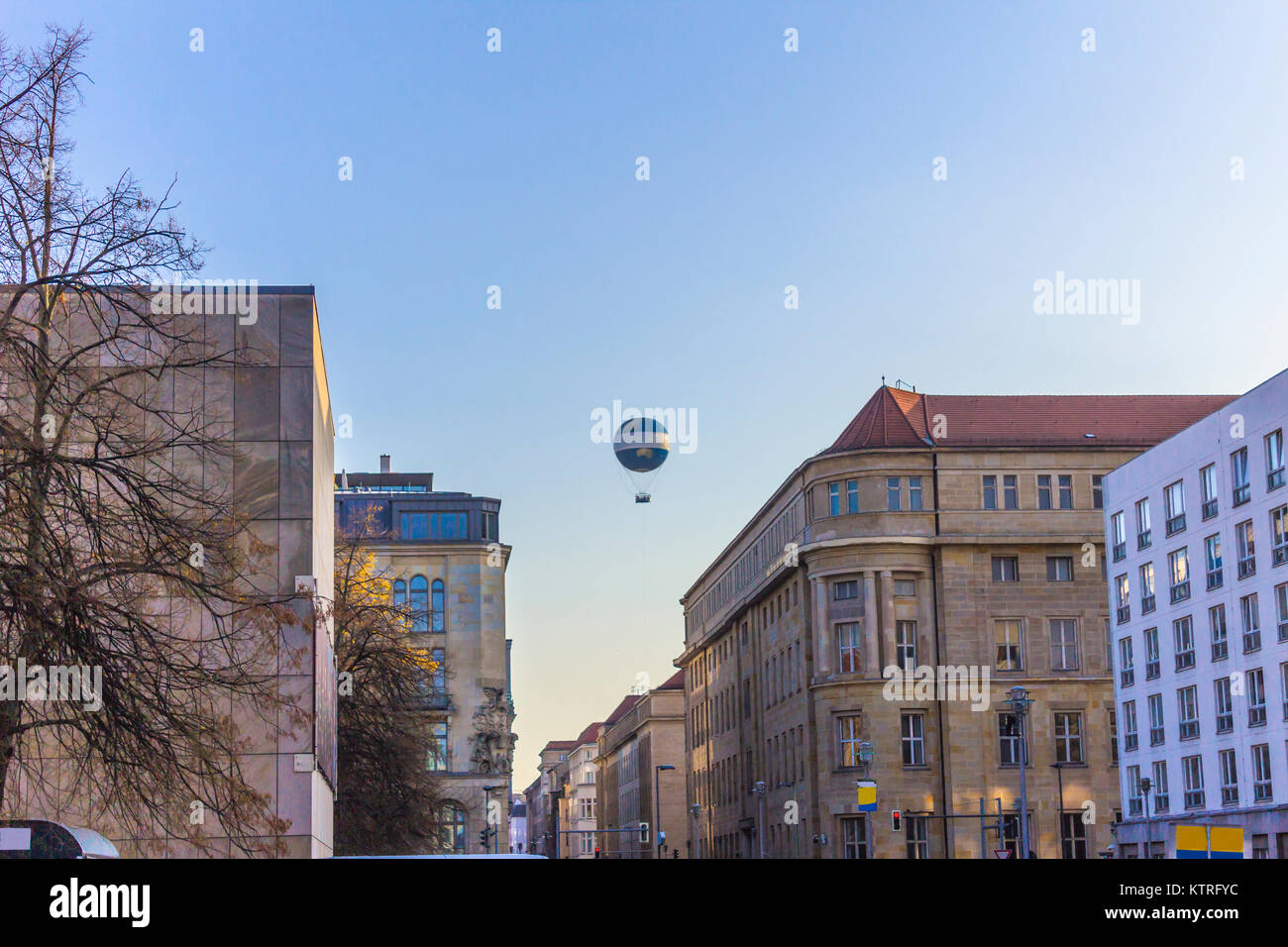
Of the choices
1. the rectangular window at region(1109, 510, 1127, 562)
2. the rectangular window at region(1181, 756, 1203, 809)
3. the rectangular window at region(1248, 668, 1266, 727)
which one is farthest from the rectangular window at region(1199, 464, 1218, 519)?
the rectangular window at region(1181, 756, 1203, 809)

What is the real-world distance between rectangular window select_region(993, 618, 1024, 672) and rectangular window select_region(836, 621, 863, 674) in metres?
7.95

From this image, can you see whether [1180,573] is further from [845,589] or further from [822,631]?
[822,631]

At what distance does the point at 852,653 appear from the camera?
94.6 m

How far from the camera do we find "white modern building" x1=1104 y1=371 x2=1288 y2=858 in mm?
63031

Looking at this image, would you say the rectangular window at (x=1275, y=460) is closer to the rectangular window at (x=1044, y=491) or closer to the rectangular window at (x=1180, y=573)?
the rectangular window at (x=1180, y=573)

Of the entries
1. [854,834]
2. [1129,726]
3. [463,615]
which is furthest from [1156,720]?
[463,615]

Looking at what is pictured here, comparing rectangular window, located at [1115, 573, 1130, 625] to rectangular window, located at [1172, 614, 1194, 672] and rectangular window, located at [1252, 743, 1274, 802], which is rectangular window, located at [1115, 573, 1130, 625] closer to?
rectangular window, located at [1172, 614, 1194, 672]

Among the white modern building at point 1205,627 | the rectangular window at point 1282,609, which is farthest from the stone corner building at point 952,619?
the rectangular window at point 1282,609

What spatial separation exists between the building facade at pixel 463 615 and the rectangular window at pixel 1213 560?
47295 mm

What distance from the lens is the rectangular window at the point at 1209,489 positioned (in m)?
69.2

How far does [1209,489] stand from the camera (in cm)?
6988

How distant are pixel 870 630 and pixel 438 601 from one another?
31.4m
